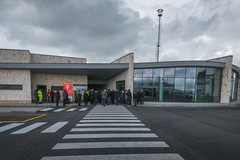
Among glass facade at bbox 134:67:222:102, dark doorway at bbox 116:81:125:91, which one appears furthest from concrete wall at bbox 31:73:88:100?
glass facade at bbox 134:67:222:102

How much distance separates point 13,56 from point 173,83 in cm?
2491

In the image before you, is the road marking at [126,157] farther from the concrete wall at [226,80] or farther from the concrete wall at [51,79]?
the concrete wall at [226,80]

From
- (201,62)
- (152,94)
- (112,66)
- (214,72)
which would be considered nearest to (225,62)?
(214,72)

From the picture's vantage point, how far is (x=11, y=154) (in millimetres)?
3773

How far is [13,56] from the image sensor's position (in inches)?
781

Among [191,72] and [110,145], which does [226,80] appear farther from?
[110,145]

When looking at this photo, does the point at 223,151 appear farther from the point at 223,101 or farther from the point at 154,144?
the point at 223,101

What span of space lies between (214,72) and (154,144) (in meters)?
22.7

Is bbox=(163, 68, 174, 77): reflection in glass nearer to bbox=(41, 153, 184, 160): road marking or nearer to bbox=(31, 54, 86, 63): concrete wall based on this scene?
bbox=(31, 54, 86, 63): concrete wall

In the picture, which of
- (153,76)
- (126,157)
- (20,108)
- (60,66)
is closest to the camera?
(126,157)

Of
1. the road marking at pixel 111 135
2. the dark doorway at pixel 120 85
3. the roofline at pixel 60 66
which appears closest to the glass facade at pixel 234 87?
the dark doorway at pixel 120 85

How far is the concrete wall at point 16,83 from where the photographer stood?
17.8 m

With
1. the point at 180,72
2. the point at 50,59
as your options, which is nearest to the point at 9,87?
the point at 50,59

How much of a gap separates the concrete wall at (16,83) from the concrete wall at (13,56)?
282 cm
